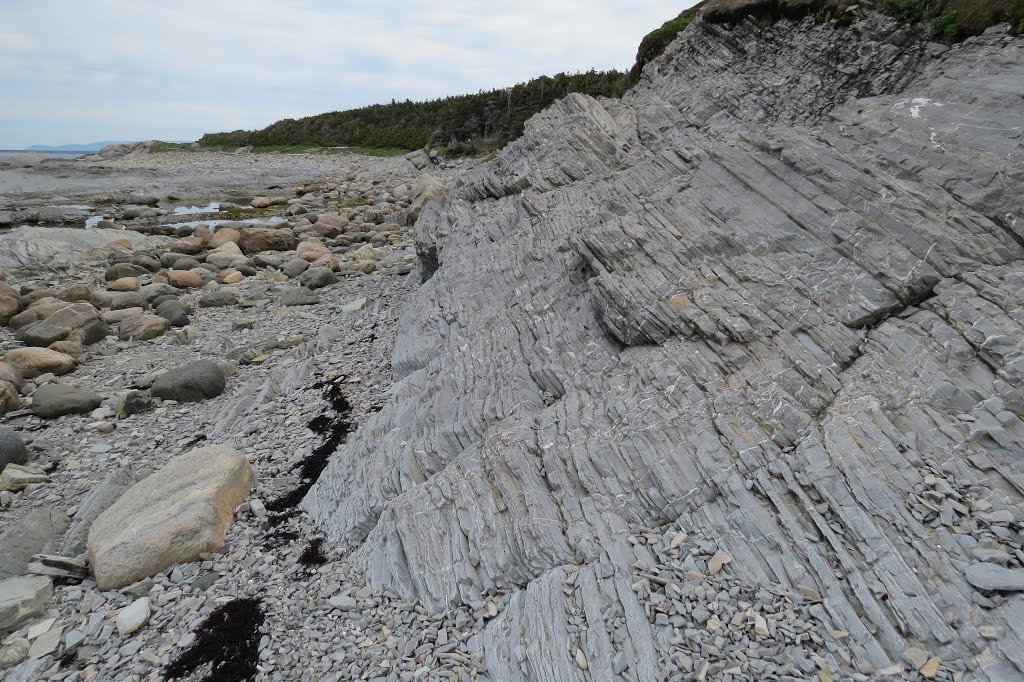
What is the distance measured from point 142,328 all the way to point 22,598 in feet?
53.5

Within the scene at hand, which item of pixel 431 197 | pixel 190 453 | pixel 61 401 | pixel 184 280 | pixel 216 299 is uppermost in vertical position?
pixel 431 197

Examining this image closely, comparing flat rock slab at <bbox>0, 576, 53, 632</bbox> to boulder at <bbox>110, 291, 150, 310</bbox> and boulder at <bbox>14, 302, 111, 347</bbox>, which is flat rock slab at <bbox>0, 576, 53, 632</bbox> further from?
boulder at <bbox>110, 291, 150, 310</bbox>

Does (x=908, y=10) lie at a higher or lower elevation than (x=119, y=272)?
higher

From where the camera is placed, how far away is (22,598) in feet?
33.5

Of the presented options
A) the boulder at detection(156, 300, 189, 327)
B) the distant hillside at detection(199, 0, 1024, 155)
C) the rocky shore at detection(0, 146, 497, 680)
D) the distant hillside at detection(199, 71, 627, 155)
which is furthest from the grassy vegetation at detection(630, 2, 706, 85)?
the boulder at detection(156, 300, 189, 327)

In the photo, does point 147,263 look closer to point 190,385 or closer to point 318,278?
point 318,278

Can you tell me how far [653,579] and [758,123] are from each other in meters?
12.1

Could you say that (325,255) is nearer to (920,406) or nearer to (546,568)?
(546,568)

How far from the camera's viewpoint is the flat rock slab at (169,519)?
10.8 metres

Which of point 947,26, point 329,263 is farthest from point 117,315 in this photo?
point 947,26

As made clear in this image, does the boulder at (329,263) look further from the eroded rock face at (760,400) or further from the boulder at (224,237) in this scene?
the eroded rock face at (760,400)

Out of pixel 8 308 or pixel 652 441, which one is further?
pixel 8 308

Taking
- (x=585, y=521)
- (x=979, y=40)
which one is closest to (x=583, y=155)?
(x=979, y=40)

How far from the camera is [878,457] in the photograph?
699cm
